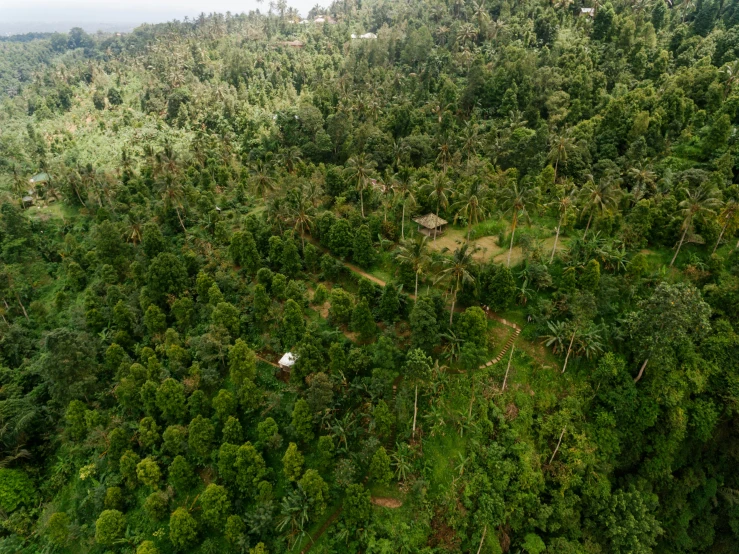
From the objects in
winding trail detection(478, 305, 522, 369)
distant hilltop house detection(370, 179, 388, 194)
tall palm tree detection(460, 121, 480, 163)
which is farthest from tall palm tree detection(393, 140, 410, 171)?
winding trail detection(478, 305, 522, 369)

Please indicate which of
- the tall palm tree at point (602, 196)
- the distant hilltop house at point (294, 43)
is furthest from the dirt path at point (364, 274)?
the distant hilltop house at point (294, 43)

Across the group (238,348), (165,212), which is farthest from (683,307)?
(165,212)

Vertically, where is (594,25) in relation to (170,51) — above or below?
above

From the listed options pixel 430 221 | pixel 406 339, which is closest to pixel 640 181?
pixel 430 221

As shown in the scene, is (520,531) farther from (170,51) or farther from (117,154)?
(170,51)

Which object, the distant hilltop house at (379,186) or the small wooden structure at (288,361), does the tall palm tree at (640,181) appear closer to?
the distant hilltop house at (379,186)

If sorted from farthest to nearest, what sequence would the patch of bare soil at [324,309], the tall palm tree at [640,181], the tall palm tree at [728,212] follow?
the tall palm tree at [640,181] < the patch of bare soil at [324,309] < the tall palm tree at [728,212]

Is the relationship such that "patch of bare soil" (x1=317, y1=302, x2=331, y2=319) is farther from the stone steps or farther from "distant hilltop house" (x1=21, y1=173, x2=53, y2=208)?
"distant hilltop house" (x1=21, y1=173, x2=53, y2=208)
